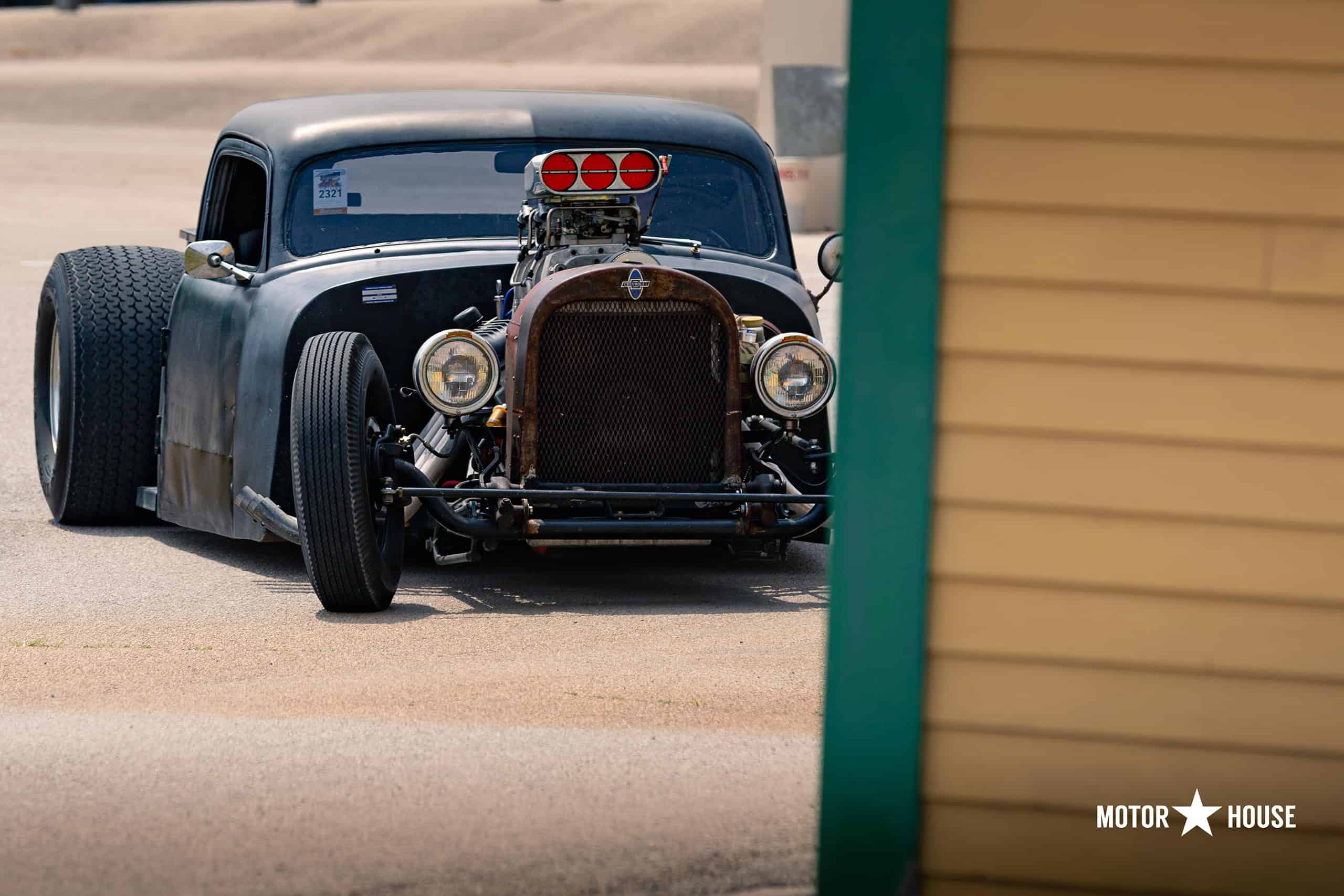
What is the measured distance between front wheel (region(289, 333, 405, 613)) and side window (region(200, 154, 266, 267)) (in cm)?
199

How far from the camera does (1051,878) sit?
3.11 meters

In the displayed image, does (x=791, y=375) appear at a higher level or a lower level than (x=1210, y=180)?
lower

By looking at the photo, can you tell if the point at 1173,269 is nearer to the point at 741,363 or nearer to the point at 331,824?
the point at 331,824

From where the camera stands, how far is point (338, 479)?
18.5ft

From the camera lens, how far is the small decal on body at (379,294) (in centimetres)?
648

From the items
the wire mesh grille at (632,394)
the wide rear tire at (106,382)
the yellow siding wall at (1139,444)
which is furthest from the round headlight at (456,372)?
the yellow siding wall at (1139,444)

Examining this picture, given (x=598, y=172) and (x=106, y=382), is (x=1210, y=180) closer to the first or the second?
(x=598, y=172)

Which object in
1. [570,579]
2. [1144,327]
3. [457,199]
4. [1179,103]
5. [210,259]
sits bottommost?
[570,579]

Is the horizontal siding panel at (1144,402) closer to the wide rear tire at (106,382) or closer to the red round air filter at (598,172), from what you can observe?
the red round air filter at (598,172)

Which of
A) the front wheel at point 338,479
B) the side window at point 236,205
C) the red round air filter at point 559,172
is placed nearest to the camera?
the front wheel at point 338,479

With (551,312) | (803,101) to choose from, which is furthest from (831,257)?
(803,101)

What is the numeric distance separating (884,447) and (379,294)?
12.6 feet

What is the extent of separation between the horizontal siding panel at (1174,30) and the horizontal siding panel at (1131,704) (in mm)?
988

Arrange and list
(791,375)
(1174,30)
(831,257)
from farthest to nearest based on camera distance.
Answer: (831,257), (791,375), (1174,30)
